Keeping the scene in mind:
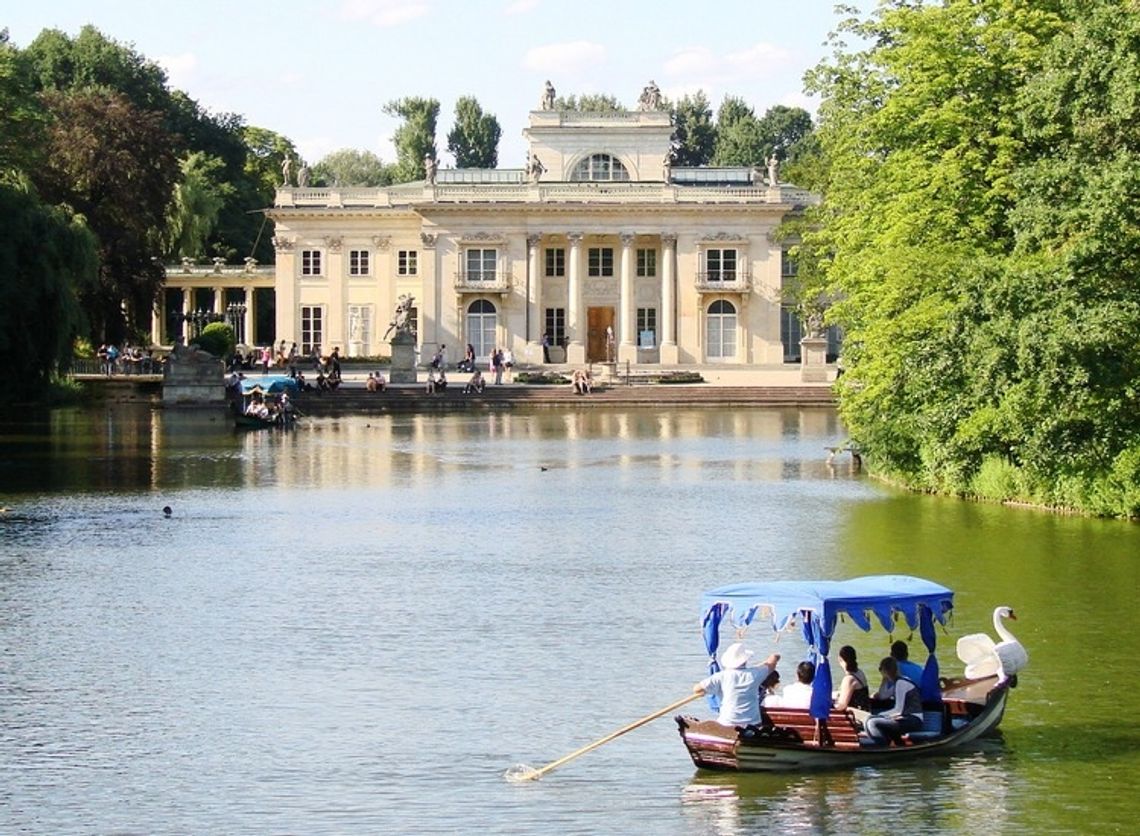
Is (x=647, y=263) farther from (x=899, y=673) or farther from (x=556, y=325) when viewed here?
(x=899, y=673)

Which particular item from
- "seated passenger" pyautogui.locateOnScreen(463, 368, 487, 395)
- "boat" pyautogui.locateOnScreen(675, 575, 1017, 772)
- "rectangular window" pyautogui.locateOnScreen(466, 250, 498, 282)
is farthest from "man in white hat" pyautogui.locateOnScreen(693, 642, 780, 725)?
"rectangular window" pyautogui.locateOnScreen(466, 250, 498, 282)

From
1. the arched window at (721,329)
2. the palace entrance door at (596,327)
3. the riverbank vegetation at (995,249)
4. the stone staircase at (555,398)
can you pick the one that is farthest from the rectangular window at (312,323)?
the riverbank vegetation at (995,249)

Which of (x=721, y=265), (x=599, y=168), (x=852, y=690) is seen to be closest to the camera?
(x=852, y=690)

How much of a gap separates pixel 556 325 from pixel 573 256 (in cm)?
347

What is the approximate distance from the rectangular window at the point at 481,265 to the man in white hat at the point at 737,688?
79079 mm

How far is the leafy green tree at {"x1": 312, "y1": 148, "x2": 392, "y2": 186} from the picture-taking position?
481ft

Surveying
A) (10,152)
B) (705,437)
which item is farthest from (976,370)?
(10,152)

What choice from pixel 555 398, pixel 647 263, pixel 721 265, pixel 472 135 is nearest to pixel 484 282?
pixel 647 263

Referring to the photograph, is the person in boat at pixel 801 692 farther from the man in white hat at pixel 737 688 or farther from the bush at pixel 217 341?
the bush at pixel 217 341

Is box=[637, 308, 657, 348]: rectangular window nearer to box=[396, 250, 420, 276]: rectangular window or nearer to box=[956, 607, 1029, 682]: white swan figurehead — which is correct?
box=[396, 250, 420, 276]: rectangular window

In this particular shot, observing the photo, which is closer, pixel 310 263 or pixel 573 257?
pixel 573 257

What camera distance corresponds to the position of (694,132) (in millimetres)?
155375

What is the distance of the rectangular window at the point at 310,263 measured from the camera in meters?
99.6

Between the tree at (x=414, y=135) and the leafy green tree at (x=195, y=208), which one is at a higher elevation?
the tree at (x=414, y=135)
